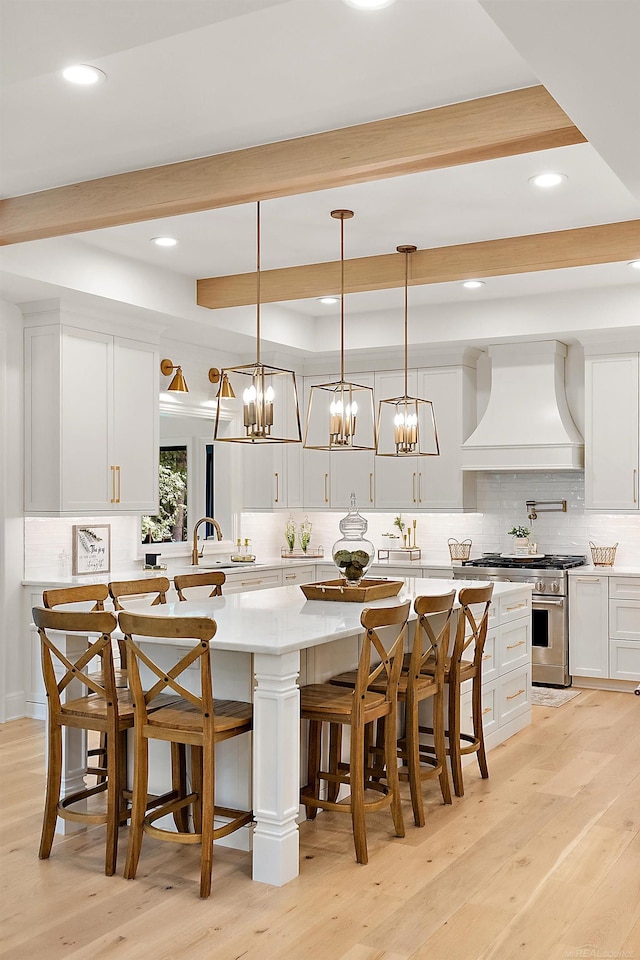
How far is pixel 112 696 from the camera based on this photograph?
3.46 metres

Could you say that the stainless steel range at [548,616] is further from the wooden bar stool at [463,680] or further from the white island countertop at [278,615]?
the wooden bar stool at [463,680]

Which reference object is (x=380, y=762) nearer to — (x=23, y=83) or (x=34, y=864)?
(x=34, y=864)

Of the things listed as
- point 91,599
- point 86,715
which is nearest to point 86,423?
point 91,599

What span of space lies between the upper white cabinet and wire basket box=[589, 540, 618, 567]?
11.5ft

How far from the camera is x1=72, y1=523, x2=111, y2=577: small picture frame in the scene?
6246 millimetres

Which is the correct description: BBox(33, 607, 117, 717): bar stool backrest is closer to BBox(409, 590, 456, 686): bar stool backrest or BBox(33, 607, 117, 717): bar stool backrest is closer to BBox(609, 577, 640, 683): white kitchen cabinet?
BBox(409, 590, 456, 686): bar stool backrest

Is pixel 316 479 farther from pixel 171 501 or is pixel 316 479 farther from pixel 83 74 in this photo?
pixel 83 74

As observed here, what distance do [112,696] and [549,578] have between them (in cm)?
421

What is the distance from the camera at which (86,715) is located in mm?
3564

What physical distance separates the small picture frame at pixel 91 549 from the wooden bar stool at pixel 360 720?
274cm

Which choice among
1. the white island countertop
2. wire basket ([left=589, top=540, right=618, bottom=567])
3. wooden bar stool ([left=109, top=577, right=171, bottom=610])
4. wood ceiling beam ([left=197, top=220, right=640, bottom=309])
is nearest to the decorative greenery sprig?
wire basket ([left=589, top=540, right=618, bottom=567])

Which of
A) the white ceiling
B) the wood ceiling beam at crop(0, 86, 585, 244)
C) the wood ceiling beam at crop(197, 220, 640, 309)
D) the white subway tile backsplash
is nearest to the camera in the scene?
the white ceiling

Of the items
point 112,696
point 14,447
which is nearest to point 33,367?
point 14,447

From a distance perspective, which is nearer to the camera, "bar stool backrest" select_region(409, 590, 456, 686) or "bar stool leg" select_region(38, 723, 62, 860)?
"bar stool leg" select_region(38, 723, 62, 860)
